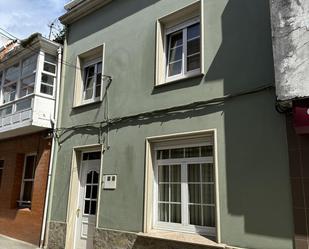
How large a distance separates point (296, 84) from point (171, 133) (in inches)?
112

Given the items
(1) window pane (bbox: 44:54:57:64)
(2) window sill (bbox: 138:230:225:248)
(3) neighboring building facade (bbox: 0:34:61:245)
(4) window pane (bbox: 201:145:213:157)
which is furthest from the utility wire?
(1) window pane (bbox: 44:54:57:64)

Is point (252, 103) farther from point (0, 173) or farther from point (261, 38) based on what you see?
point (0, 173)

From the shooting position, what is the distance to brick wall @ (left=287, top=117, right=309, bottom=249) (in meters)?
4.46

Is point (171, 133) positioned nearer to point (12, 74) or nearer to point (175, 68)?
point (175, 68)

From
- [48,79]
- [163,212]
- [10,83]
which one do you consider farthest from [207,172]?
[10,83]

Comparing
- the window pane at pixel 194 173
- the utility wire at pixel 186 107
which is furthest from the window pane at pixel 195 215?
the utility wire at pixel 186 107

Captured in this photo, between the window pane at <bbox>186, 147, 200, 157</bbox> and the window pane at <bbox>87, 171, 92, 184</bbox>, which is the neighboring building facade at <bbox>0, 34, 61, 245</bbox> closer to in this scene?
the window pane at <bbox>87, 171, 92, 184</bbox>

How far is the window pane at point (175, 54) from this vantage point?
7179 mm

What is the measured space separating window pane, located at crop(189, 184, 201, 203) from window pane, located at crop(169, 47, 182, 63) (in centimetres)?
299

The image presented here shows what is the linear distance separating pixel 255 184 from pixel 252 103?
4.73ft

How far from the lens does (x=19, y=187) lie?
35.9 feet

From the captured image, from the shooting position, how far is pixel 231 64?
589cm

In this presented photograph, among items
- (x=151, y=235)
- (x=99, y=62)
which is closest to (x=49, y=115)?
(x=99, y=62)

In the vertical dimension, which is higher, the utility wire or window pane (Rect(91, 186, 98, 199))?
the utility wire
